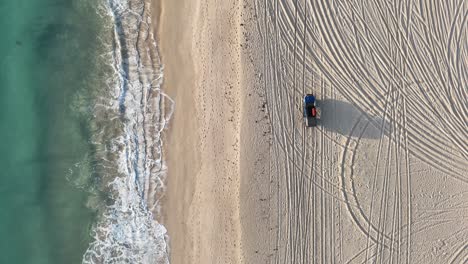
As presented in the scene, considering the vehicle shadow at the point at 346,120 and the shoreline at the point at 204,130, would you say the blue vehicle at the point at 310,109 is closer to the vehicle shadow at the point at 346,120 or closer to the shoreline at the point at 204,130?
the vehicle shadow at the point at 346,120

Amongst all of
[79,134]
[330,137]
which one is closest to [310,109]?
[330,137]

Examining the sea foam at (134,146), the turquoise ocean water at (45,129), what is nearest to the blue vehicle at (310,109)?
the sea foam at (134,146)

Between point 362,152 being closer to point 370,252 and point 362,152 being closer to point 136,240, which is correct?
point 370,252

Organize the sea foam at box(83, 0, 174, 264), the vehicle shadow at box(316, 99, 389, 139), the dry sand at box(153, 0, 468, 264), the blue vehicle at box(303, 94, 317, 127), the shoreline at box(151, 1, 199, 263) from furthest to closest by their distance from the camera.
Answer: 1. the sea foam at box(83, 0, 174, 264)
2. the shoreline at box(151, 1, 199, 263)
3. the vehicle shadow at box(316, 99, 389, 139)
4. the dry sand at box(153, 0, 468, 264)
5. the blue vehicle at box(303, 94, 317, 127)

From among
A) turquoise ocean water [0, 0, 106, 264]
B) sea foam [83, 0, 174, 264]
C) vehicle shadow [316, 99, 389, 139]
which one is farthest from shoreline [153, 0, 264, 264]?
turquoise ocean water [0, 0, 106, 264]

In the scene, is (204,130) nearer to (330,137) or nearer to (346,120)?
(330,137)

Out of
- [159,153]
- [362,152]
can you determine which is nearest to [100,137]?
[159,153]

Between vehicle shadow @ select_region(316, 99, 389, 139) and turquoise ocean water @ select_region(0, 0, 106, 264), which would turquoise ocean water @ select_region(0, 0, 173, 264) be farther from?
vehicle shadow @ select_region(316, 99, 389, 139)

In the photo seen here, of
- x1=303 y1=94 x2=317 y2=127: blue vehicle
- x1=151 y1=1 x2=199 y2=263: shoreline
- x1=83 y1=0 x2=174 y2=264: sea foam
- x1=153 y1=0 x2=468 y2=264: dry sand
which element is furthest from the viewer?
x1=83 y1=0 x2=174 y2=264: sea foam
